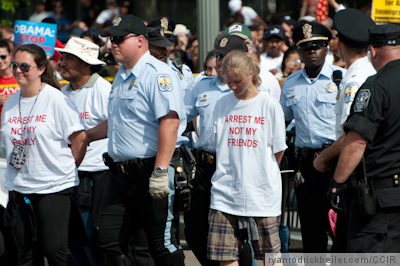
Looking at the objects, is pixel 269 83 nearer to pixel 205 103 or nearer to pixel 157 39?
pixel 205 103

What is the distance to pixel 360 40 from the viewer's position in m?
4.22

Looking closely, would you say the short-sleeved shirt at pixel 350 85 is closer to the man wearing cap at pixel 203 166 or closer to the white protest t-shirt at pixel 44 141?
the man wearing cap at pixel 203 166

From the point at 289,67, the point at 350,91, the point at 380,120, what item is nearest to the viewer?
the point at 380,120

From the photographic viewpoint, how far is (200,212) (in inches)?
192

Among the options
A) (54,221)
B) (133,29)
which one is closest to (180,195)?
(54,221)

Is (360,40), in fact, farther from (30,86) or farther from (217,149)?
(30,86)

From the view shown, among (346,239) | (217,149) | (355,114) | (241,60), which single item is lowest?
(346,239)

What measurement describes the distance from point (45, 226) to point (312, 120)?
247 cm

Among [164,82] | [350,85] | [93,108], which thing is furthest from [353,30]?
[93,108]

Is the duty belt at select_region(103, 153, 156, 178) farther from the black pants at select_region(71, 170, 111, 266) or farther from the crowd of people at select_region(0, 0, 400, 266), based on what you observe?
the black pants at select_region(71, 170, 111, 266)

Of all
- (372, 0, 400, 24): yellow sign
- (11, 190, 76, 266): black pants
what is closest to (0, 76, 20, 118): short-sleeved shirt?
(11, 190, 76, 266): black pants

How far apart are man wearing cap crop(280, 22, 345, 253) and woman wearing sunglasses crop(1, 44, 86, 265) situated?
77.5 inches

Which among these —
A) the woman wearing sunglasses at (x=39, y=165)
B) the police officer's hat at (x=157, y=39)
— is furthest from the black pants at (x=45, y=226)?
the police officer's hat at (x=157, y=39)

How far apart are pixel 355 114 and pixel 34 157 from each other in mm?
2468
